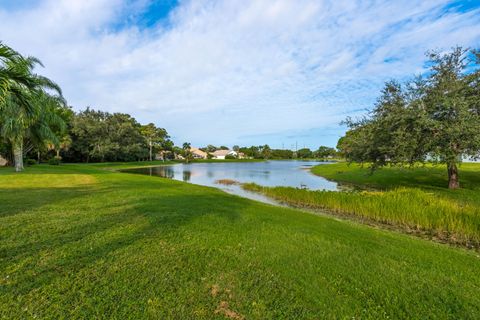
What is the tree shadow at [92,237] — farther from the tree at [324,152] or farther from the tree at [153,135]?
the tree at [324,152]

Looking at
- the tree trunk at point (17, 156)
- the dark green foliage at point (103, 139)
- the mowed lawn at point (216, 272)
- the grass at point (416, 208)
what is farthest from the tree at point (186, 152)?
the mowed lawn at point (216, 272)

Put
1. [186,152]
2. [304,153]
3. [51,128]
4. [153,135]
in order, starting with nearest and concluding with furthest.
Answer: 1. [51,128]
2. [153,135]
3. [186,152]
4. [304,153]

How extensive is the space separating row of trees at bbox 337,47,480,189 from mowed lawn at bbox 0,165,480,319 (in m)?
8.61

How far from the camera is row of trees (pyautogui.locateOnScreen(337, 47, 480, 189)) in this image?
11.8 m

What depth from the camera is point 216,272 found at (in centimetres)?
383

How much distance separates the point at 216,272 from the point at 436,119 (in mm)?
14232

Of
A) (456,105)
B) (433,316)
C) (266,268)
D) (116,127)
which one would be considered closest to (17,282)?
(266,268)

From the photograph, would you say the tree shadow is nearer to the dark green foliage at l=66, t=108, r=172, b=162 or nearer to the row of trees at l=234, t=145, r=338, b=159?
the dark green foliage at l=66, t=108, r=172, b=162

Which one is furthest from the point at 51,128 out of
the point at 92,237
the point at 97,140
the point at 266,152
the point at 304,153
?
the point at 304,153

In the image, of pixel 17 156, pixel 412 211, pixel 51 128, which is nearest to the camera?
pixel 412 211

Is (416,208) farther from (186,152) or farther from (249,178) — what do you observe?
(186,152)

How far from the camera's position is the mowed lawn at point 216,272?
2980mm

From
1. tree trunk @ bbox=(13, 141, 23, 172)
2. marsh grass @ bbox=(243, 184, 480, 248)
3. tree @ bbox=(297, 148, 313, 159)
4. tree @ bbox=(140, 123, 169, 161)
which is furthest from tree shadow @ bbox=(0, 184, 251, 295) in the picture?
tree @ bbox=(297, 148, 313, 159)

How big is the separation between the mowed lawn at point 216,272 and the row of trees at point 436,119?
8.61 meters
